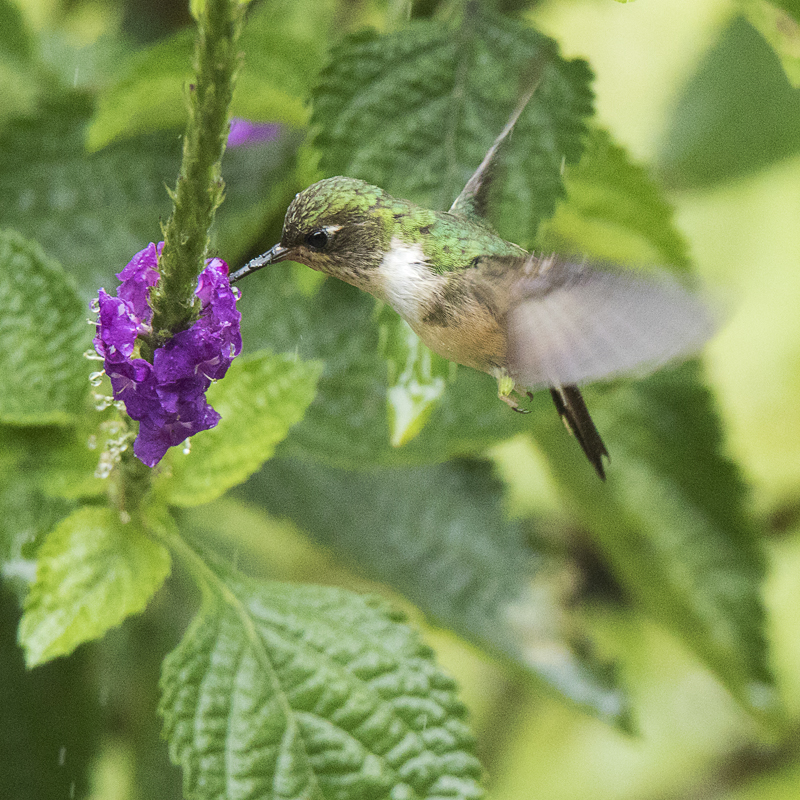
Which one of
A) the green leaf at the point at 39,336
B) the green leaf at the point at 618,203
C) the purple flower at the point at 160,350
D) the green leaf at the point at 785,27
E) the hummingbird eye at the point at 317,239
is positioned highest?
the green leaf at the point at 785,27

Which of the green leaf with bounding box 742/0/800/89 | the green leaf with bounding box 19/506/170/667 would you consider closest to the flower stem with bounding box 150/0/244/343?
the green leaf with bounding box 19/506/170/667

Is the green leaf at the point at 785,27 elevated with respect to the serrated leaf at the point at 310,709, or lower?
elevated

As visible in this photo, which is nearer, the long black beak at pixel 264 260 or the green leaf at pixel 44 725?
the long black beak at pixel 264 260

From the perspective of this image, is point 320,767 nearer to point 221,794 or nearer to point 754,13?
point 221,794

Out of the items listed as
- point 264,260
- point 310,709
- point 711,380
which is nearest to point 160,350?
point 264,260

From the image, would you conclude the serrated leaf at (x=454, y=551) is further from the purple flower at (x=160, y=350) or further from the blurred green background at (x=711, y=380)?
the purple flower at (x=160, y=350)

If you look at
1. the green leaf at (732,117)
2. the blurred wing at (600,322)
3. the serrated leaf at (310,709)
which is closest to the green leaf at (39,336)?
the serrated leaf at (310,709)

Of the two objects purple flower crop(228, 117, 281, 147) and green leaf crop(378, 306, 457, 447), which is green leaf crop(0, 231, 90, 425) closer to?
green leaf crop(378, 306, 457, 447)
